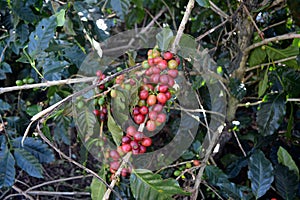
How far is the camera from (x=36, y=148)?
121 centimetres

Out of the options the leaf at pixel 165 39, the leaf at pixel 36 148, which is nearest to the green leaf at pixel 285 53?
the leaf at pixel 165 39

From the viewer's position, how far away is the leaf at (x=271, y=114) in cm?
111

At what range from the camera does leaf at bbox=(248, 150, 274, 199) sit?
39.1 inches

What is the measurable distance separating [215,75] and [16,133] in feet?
Answer: 2.32

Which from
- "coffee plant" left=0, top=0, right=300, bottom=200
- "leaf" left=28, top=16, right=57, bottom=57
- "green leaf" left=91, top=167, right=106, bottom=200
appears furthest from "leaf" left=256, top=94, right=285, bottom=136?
"leaf" left=28, top=16, right=57, bottom=57

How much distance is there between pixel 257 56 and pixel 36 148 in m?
0.76

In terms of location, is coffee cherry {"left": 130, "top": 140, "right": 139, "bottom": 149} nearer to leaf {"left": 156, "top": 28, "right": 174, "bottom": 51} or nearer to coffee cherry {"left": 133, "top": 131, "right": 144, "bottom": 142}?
coffee cherry {"left": 133, "top": 131, "right": 144, "bottom": 142}

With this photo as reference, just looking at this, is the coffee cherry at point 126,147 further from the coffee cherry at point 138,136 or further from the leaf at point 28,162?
the leaf at point 28,162

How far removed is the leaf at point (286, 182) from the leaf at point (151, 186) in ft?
1.17

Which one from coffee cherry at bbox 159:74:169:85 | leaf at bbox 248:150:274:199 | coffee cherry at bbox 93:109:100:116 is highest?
coffee cherry at bbox 159:74:169:85

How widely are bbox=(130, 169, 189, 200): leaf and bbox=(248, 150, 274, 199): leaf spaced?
290 mm

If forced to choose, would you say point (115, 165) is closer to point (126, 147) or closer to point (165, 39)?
point (126, 147)

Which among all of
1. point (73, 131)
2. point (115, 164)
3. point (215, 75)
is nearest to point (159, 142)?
point (73, 131)

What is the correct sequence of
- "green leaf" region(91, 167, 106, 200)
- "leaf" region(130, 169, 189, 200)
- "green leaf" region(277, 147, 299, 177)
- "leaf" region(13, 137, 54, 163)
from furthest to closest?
1. "leaf" region(13, 137, 54, 163)
2. "green leaf" region(277, 147, 299, 177)
3. "green leaf" region(91, 167, 106, 200)
4. "leaf" region(130, 169, 189, 200)
